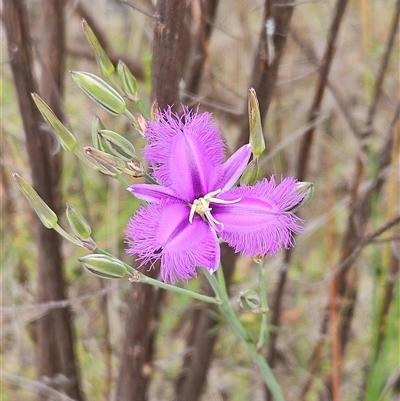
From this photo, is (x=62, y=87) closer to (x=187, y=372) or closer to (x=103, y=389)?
(x=187, y=372)

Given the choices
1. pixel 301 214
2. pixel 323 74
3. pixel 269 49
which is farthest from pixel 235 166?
pixel 301 214

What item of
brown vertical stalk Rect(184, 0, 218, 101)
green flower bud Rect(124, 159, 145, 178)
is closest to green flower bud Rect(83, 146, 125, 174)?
green flower bud Rect(124, 159, 145, 178)

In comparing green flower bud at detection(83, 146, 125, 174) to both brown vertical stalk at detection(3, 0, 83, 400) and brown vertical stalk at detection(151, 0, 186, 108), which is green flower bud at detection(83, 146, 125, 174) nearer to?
brown vertical stalk at detection(151, 0, 186, 108)

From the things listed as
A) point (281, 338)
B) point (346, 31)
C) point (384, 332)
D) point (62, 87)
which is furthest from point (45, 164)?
point (346, 31)

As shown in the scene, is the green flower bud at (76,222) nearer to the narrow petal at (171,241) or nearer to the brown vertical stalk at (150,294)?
the narrow petal at (171,241)

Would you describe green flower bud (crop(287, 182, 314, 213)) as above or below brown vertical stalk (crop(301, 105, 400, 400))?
above
